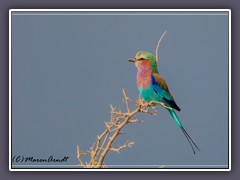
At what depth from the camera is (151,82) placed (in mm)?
2646

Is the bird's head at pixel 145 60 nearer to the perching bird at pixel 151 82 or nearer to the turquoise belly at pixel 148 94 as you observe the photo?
the perching bird at pixel 151 82

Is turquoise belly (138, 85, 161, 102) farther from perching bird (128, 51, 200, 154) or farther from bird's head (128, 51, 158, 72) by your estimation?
bird's head (128, 51, 158, 72)

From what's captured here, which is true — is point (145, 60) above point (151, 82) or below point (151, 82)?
above

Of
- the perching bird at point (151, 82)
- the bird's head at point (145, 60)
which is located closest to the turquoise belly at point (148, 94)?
the perching bird at point (151, 82)

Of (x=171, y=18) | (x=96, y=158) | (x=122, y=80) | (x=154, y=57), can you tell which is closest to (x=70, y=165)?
(x=96, y=158)

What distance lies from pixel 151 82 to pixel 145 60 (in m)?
0.13

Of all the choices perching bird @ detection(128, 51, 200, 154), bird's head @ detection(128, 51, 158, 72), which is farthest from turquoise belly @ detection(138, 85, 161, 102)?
bird's head @ detection(128, 51, 158, 72)

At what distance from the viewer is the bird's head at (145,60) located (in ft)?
8.66

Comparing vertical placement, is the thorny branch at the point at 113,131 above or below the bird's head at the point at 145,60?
below

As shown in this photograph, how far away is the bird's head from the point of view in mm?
2641

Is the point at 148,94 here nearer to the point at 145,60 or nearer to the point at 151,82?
the point at 151,82

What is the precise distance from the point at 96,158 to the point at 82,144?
309 mm

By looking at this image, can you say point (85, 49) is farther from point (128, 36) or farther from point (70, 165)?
point (70, 165)

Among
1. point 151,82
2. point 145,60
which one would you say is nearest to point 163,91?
point 151,82
